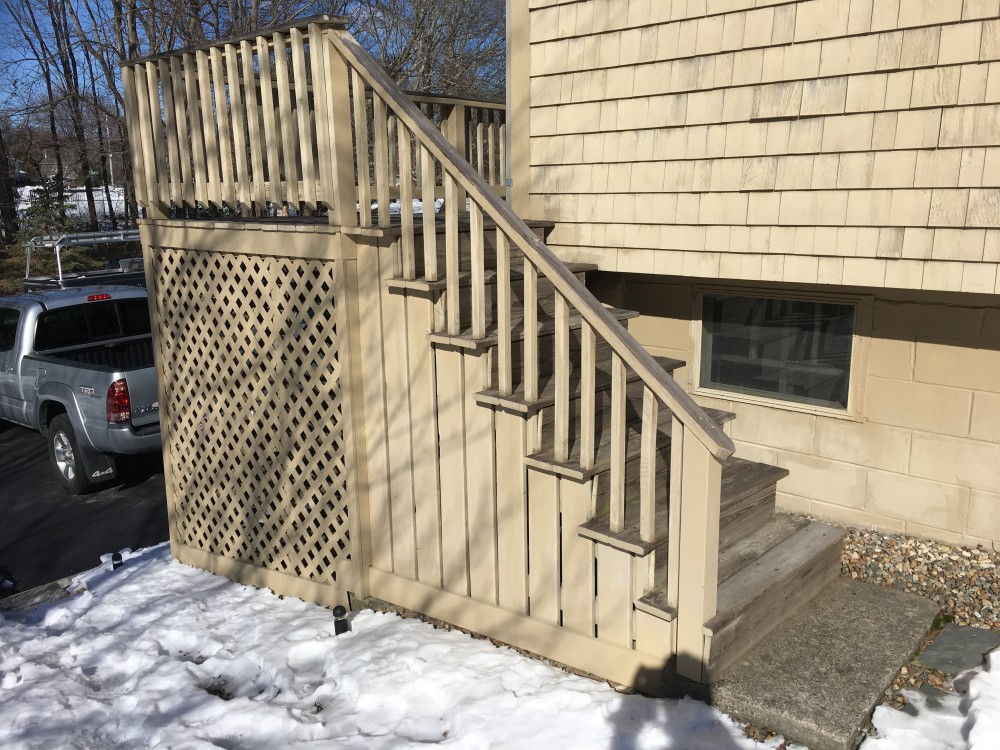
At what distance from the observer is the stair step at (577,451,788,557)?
302 cm

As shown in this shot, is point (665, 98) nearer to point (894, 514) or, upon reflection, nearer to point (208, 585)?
point (894, 514)

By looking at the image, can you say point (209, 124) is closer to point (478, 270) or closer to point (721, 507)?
point (478, 270)

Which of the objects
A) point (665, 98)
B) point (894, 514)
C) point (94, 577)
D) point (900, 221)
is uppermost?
point (665, 98)

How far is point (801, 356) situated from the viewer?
189 inches

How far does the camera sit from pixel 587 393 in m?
3.07

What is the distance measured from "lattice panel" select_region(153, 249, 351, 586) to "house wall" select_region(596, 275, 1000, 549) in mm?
2417

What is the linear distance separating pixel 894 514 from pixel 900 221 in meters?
1.66

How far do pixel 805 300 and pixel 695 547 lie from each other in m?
2.36

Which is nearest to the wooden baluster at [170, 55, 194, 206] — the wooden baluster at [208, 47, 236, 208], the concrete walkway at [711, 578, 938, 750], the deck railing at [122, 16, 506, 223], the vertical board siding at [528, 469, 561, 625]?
the deck railing at [122, 16, 506, 223]

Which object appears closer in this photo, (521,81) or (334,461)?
(334,461)

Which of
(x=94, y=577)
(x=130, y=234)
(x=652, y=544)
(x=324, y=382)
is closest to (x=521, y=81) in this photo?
(x=324, y=382)

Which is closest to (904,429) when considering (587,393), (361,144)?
(587,393)

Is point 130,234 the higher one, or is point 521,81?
point 521,81

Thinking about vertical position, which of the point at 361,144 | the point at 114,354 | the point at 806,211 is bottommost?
the point at 114,354
